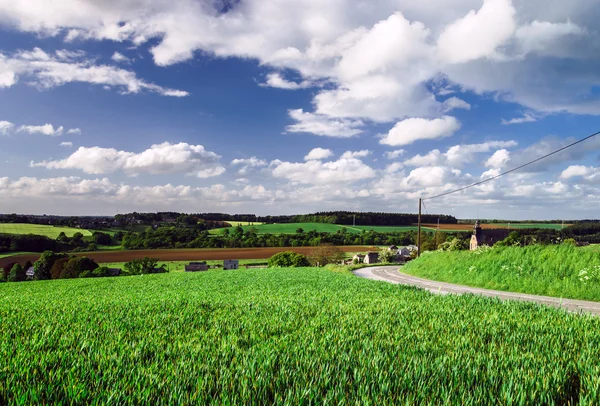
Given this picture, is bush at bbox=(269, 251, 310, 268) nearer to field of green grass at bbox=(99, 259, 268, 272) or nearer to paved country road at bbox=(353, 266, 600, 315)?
field of green grass at bbox=(99, 259, 268, 272)

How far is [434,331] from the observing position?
680 centimetres

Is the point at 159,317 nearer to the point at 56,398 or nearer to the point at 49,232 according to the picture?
the point at 56,398

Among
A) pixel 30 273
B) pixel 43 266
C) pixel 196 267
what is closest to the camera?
pixel 43 266

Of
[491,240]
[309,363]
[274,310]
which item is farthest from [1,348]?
[491,240]

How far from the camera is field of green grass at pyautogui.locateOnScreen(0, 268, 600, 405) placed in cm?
349

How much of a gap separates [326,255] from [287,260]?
14.1 metres

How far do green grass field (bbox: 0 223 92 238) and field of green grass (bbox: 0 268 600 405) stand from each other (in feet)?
393

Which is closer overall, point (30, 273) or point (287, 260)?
point (287, 260)

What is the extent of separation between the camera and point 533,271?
25.0m

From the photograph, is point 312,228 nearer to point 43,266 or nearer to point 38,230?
point 43,266

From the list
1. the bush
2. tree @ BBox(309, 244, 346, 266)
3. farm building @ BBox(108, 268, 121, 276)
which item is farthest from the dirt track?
the bush

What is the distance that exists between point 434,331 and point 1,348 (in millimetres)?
7045

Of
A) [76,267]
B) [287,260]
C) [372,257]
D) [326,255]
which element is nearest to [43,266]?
[76,267]

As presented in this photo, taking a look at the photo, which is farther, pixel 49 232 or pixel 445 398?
pixel 49 232
